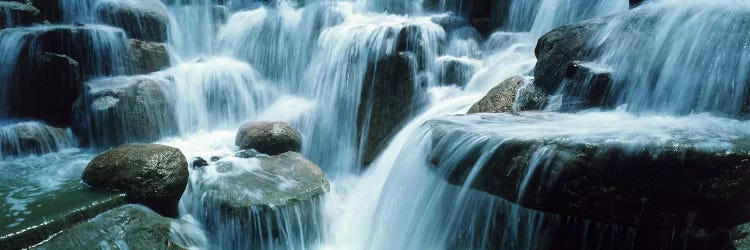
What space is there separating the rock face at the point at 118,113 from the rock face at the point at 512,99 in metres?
5.69

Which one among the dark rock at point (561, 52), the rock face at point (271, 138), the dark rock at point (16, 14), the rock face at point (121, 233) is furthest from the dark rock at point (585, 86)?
the dark rock at point (16, 14)

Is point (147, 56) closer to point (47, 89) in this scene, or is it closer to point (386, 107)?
point (47, 89)

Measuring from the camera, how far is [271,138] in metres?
6.98

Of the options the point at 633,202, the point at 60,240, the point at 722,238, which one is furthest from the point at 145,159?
the point at 722,238

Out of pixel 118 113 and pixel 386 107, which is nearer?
pixel 386 107

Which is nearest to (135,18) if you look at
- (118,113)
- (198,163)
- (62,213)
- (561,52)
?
(118,113)

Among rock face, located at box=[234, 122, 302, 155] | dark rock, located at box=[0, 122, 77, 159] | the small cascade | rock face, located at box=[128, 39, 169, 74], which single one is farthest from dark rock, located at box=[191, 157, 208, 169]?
the small cascade

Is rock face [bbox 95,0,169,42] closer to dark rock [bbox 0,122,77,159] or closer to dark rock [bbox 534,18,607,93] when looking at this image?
dark rock [bbox 0,122,77,159]

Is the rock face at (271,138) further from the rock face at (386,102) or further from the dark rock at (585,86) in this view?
the dark rock at (585,86)

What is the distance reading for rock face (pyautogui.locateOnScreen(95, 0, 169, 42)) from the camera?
9.58 metres

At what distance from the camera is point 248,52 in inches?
423

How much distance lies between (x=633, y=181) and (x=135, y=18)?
10167 mm

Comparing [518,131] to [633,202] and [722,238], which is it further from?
[722,238]

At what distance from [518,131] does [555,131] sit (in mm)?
289
